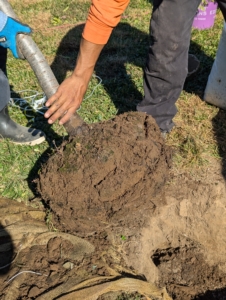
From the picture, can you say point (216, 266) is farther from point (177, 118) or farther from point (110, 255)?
point (177, 118)

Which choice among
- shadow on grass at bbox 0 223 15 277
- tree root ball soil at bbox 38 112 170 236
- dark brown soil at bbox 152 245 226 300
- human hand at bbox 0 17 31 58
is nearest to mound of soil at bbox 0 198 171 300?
shadow on grass at bbox 0 223 15 277

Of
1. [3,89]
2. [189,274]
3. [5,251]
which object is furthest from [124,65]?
[5,251]

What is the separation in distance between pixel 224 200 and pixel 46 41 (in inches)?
131

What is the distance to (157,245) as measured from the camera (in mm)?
2943

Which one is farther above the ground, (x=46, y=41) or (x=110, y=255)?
(x=46, y=41)

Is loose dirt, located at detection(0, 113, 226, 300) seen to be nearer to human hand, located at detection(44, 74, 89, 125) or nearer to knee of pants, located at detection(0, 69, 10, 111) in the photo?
human hand, located at detection(44, 74, 89, 125)

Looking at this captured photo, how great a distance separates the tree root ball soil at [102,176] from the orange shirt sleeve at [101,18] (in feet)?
2.04

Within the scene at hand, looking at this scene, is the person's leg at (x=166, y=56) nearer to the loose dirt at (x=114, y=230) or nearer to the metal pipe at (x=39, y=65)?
the loose dirt at (x=114, y=230)

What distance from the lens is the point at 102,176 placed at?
8.38ft

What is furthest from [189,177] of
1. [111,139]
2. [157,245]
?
[111,139]

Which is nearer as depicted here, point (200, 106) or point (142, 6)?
point (200, 106)

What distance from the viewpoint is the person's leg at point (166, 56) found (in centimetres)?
271

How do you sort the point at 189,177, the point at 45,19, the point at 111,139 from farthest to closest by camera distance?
1. the point at 45,19
2. the point at 189,177
3. the point at 111,139

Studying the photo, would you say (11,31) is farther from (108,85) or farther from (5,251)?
(108,85)
